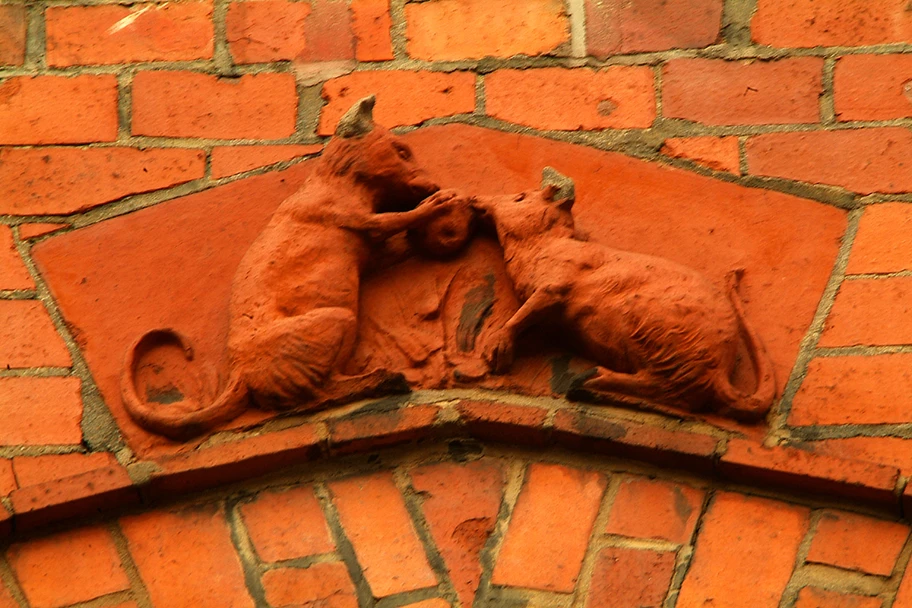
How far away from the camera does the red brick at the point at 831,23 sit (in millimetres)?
3154

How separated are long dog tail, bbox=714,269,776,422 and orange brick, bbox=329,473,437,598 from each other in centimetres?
60

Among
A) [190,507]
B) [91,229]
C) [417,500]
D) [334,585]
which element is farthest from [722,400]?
[91,229]

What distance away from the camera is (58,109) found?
10.2 feet

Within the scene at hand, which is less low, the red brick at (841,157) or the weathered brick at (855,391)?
the red brick at (841,157)

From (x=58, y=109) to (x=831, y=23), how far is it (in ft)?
5.26

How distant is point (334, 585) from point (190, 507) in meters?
0.31

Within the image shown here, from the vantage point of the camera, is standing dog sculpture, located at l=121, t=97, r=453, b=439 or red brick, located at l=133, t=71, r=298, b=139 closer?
standing dog sculpture, located at l=121, t=97, r=453, b=439

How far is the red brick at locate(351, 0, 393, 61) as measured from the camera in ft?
10.4

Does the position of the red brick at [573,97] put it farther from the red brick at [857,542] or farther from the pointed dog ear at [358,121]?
the red brick at [857,542]

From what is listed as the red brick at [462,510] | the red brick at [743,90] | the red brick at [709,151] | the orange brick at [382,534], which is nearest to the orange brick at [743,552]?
the red brick at [462,510]

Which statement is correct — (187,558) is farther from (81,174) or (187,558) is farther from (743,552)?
(743,552)

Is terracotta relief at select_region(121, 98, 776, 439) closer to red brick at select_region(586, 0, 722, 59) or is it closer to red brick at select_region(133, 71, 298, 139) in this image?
red brick at select_region(133, 71, 298, 139)

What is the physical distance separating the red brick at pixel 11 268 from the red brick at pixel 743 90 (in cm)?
129

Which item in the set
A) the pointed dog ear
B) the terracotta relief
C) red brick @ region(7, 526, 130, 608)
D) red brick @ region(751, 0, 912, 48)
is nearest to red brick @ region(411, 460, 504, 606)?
the terracotta relief
